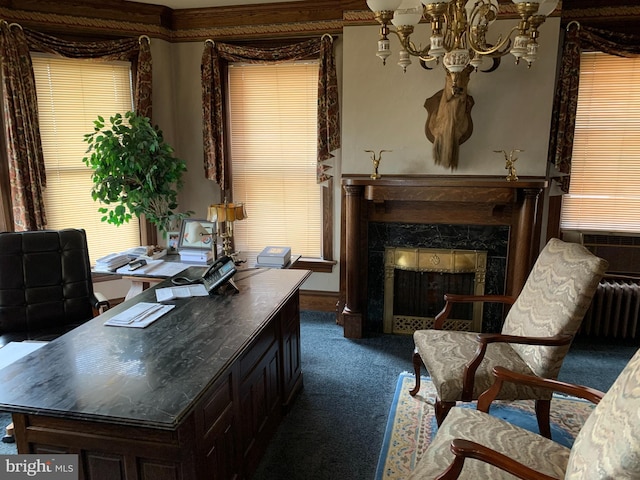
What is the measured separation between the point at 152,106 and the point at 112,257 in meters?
1.59

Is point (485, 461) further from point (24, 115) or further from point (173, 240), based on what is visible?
point (24, 115)

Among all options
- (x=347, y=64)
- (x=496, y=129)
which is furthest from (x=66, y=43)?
(x=496, y=129)

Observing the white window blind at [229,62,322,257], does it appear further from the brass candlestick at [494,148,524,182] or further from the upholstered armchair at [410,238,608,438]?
the upholstered armchair at [410,238,608,438]

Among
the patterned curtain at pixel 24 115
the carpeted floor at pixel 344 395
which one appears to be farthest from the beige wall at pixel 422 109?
the carpeted floor at pixel 344 395

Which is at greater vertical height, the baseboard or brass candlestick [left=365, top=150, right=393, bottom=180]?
brass candlestick [left=365, top=150, right=393, bottom=180]

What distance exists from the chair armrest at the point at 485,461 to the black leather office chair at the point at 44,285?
7.52 ft

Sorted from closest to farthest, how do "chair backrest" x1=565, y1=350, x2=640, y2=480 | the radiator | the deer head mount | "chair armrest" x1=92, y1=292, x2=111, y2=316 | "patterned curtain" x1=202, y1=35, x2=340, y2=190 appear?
1. "chair backrest" x1=565, y1=350, x2=640, y2=480
2. "chair armrest" x1=92, y1=292, x2=111, y2=316
3. the deer head mount
4. the radiator
5. "patterned curtain" x1=202, y1=35, x2=340, y2=190

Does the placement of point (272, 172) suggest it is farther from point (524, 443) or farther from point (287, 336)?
point (524, 443)

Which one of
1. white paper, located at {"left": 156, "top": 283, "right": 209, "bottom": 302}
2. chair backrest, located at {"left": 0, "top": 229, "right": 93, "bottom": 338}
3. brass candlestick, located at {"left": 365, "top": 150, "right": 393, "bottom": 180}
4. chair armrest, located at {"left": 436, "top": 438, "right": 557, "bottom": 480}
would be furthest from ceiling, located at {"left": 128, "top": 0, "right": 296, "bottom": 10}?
chair armrest, located at {"left": 436, "top": 438, "right": 557, "bottom": 480}

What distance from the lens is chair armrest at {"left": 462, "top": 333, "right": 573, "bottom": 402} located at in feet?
7.15

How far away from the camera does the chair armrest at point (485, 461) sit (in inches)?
52.6

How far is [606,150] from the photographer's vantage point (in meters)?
3.72

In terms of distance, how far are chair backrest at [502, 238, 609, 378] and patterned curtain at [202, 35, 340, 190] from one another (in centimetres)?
208

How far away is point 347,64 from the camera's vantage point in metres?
3.70
